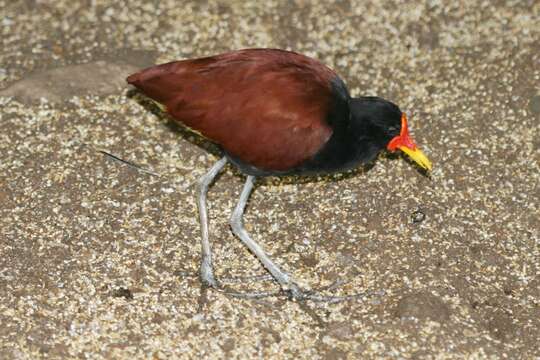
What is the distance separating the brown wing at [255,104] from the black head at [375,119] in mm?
196

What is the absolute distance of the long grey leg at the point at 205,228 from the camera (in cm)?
523

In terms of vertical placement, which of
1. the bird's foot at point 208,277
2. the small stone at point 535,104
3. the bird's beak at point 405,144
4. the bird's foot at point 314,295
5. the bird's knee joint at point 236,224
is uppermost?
the bird's beak at point 405,144

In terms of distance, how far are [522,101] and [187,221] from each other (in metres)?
2.72

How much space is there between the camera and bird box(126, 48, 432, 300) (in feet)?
15.8

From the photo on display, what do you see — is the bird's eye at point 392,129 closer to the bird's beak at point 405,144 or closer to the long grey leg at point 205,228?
the bird's beak at point 405,144

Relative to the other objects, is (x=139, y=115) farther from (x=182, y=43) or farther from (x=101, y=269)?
(x=101, y=269)

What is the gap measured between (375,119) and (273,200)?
3.79 feet

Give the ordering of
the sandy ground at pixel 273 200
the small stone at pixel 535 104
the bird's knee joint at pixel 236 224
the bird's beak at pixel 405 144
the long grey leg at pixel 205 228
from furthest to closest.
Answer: the small stone at pixel 535 104 < the bird's knee joint at pixel 236 224 < the long grey leg at pixel 205 228 < the bird's beak at pixel 405 144 < the sandy ground at pixel 273 200

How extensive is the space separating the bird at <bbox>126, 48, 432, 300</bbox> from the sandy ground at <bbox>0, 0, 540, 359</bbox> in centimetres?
41

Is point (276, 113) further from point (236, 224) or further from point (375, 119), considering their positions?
point (236, 224)

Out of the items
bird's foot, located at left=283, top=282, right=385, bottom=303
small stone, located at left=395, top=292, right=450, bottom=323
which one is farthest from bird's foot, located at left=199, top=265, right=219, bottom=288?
small stone, located at left=395, top=292, right=450, bottom=323

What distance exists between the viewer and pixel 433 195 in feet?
19.2

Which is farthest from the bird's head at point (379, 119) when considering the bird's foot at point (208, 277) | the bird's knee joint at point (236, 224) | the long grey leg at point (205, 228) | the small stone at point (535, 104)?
the small stone at point (535, 104)

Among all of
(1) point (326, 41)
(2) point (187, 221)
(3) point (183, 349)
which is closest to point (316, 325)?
(3) point (183, 349)
